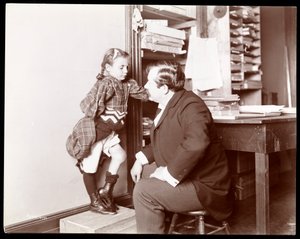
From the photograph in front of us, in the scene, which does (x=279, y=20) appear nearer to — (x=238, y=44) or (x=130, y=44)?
(x=238, y=44)

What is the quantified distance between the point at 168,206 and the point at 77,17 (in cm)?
126

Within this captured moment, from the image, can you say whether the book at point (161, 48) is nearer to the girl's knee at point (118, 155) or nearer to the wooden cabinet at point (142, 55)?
the wooden cabinet at point (142, 55)

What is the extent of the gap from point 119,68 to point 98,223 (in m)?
0.91

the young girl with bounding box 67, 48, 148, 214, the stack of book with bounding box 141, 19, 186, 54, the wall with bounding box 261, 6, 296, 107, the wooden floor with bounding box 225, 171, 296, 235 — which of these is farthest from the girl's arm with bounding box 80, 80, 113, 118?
the wall with bounding box 261, 6, 296, 107

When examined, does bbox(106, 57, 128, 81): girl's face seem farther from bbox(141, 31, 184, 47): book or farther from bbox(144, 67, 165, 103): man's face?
bbox(141, 31, 184, 47): book

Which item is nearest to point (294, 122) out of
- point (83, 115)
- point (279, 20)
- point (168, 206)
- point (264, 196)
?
point (264, 196)

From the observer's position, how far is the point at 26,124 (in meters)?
1.99

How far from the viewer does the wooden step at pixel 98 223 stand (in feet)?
6.50

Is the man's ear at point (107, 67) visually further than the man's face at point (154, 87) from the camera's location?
Yes

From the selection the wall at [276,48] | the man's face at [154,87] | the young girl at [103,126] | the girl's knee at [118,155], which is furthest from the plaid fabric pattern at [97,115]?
the wall at [276,48]

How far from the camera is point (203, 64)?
2.87 m

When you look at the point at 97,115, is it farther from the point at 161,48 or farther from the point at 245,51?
the point at 245,51

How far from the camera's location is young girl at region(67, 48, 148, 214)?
213 centimetres

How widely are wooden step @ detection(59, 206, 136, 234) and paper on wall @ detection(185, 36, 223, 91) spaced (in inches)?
49.0
